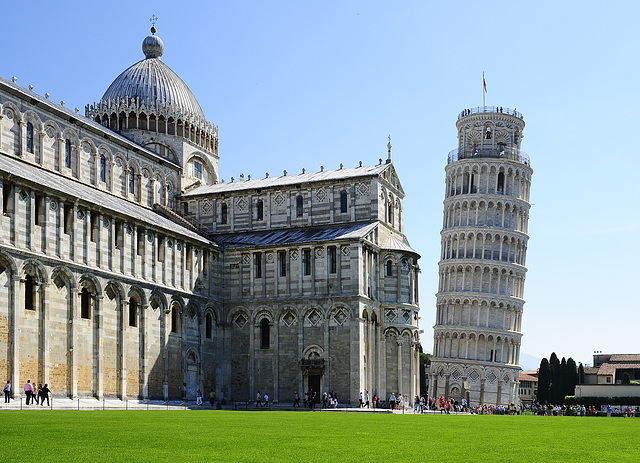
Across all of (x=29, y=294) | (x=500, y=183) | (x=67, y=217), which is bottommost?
(x=29, y=294)

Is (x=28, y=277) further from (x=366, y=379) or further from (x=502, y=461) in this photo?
(x=502, y=461)

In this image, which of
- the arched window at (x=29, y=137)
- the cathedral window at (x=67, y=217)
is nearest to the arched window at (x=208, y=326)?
the cathedral window at (x=67, y=217)

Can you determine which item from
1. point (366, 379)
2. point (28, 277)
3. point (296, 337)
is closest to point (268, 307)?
point (296, 337)

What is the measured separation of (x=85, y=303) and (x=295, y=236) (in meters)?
19.2

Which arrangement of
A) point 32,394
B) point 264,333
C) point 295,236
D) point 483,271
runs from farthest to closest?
point 483,271
point 295,236
point 264,333
point 32,394

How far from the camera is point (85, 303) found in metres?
48.7

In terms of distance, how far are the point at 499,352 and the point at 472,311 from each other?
5.80 metres

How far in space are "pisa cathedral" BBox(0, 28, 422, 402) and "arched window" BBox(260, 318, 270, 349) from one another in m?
0.10

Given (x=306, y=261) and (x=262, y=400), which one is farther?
(x=306, y=261)

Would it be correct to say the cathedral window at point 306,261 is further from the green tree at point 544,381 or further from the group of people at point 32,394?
the green tree at point 544,381

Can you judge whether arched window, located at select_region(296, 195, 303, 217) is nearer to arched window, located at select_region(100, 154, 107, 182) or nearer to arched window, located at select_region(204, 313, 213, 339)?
arched window, located at select_region(204, 313, 213, 339)

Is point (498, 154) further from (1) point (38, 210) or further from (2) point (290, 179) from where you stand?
(1) point (38, 210)

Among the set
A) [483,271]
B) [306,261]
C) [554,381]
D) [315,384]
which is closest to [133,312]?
[306,261]

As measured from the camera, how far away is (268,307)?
6153 cm
